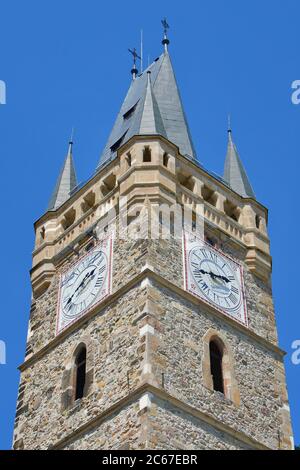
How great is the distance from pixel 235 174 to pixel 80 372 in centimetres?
829

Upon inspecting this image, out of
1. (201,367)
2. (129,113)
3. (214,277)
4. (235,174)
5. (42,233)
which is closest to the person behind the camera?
(201,367)

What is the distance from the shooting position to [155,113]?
94.3ft

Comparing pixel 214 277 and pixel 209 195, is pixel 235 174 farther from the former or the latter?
pixel 214 277

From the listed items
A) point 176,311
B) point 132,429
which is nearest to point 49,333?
point 176,311

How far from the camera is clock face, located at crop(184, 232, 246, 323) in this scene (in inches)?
997

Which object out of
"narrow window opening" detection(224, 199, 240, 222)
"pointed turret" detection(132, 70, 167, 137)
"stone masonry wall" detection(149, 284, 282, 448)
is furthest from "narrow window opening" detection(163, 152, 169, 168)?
"stone masonry wall" detection(149, 284, 282, 448)

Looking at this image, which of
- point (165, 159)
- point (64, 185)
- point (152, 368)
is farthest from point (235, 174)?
point (152, 368)

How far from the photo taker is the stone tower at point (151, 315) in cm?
2261

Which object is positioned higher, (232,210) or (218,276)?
(232,210)

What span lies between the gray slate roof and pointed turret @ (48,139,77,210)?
0.87 m

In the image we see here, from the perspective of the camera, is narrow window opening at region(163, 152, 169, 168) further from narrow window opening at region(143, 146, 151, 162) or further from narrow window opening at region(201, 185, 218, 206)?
narrow window opening at region(201, 185, 218, 206)
